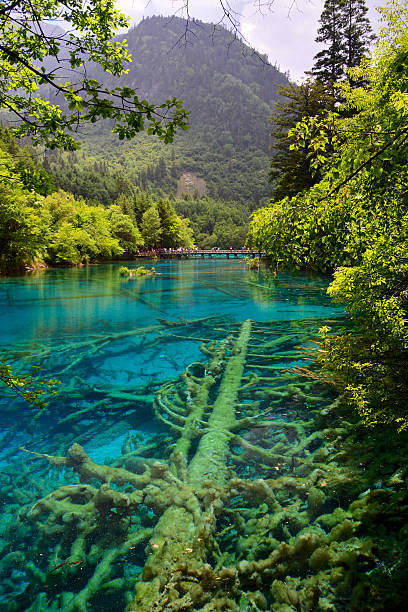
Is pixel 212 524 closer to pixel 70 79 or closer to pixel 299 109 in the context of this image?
pixel 70 79

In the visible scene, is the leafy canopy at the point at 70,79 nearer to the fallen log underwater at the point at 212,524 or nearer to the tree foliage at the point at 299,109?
the fallen log underwater at the point at 212,524

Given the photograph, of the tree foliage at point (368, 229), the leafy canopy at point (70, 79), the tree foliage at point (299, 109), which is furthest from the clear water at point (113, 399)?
the tree foliage at point (299, 109)

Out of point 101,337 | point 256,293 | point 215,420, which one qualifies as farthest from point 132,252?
point 215,420

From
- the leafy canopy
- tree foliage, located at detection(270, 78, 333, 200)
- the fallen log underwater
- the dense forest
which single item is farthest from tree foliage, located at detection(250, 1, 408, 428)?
tree foliage, located at detection(270, 78, 333, 200)

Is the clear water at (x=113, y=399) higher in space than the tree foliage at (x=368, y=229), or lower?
lower

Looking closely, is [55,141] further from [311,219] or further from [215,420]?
[215,420]

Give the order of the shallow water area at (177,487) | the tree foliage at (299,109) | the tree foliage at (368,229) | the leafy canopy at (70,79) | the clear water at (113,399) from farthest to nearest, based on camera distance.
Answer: the tree foliage at (299,109)
the tree foliage at (368,229)
the clear water at (113,399)
the shallow water area at (177,487)
the leafy canopy at (70,79)

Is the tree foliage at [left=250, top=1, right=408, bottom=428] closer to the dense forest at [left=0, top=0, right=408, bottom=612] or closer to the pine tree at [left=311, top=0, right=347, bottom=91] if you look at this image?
the dense forest at [left=0, top=0, right=408, bottom=612]

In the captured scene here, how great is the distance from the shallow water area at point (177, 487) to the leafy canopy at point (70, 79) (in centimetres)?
283

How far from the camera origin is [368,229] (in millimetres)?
4672

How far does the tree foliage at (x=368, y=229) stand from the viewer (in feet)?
12.9

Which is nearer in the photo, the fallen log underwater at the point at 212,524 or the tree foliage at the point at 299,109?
the fallen log underwater at the point at 212,524

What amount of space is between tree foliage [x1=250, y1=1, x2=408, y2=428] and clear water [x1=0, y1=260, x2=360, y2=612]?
1.27 metres

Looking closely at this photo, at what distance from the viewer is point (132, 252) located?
7550 cm
